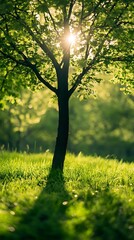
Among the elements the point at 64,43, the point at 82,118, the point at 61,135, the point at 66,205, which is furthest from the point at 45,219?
the point at 82,118

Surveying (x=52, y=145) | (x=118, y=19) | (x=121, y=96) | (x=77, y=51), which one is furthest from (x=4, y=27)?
(x=52, y=145)

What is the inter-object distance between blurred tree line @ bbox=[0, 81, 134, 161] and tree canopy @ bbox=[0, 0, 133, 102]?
88.3 ft

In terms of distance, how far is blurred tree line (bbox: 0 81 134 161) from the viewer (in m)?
43.2

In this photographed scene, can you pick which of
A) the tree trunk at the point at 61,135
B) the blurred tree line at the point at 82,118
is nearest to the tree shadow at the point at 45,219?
the tree trunk at the point at 61,135

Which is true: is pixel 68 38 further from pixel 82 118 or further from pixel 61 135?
Result: pixel 82 118

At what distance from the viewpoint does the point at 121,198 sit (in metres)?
9.62

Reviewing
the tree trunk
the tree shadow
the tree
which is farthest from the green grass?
the tree

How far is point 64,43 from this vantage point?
44.9 ft

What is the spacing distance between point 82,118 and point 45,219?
4514cm

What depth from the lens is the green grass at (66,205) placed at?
7.34 metres

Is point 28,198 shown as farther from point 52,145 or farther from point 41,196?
point 52,145

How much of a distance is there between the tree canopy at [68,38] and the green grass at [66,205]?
3.14m

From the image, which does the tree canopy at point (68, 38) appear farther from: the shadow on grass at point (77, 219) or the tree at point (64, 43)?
the shadow on grass at point (77, 219)

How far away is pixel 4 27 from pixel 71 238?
8.97 meters
